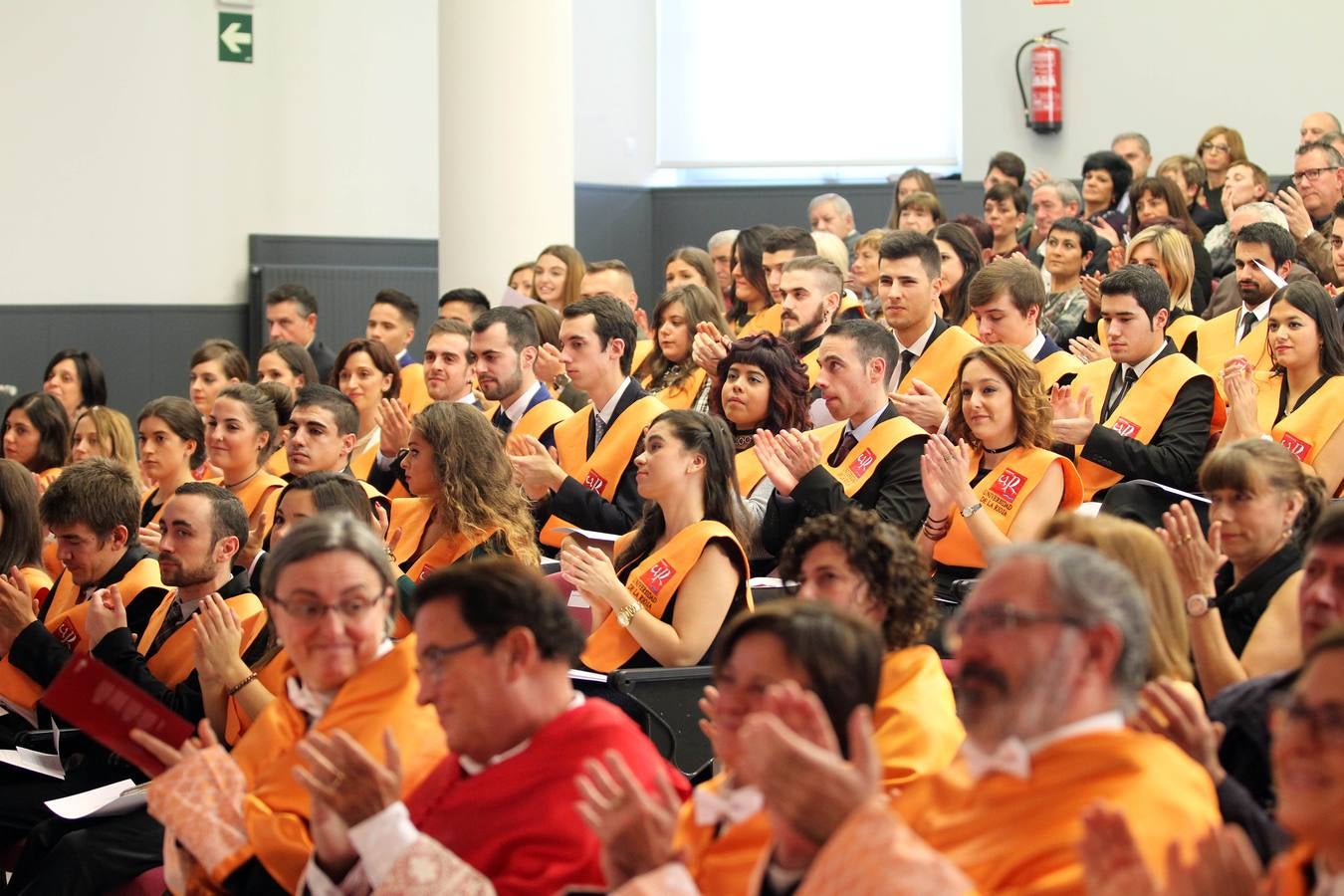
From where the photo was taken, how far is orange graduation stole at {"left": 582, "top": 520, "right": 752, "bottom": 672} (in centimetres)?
424

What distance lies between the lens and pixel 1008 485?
16.1 ft

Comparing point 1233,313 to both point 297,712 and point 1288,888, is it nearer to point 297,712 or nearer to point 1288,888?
point 297,712

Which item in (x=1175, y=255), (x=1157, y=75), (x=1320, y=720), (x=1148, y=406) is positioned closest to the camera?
(x=1320, y=720)

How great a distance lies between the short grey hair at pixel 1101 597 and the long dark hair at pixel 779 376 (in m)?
3.14

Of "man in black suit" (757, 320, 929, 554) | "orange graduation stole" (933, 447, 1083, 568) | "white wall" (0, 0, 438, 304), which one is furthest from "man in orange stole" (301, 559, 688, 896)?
"white wall" (0, 0, 438, 304)

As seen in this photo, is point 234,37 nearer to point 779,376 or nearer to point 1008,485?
point 779,376

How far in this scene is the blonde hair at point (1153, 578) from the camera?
2.73 metres

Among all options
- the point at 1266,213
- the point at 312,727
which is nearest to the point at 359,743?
the point at 312,727

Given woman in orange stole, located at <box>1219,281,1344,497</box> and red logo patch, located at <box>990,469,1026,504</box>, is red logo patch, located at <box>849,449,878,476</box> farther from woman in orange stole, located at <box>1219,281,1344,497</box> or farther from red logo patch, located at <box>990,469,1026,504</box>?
woman in orange stole, located at <box>1219,281,1344,497</box>

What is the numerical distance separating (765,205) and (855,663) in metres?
10.8

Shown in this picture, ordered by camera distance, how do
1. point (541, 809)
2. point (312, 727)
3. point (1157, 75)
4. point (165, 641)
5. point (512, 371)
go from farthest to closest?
point (1157, 75) < point (512, 371) < point (165, 641) < point (312, 727) < point (541, 809)

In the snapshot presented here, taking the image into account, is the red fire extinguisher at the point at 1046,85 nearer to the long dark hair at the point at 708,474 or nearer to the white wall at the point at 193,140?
the white wall at the point at 193,140

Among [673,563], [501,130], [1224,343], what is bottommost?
[673,563]

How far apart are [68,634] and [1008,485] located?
2653 mm
